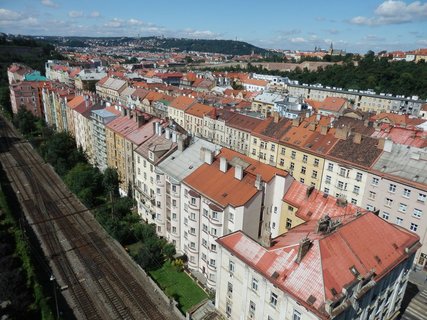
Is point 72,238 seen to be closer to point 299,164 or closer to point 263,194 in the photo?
point 263,194

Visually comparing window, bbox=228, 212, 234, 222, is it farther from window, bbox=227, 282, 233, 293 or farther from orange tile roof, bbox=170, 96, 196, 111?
orange tile roof, bbox=170, 96, 196, 111

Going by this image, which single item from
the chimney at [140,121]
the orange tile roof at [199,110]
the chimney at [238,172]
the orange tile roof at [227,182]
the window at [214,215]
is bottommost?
the window at [214,215]

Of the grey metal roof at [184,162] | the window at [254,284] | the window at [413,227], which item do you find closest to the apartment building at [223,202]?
the grey metal roof at [184,162]

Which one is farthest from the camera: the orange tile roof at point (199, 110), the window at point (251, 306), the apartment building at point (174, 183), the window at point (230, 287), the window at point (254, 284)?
the orange tile roof at point (199, 110)

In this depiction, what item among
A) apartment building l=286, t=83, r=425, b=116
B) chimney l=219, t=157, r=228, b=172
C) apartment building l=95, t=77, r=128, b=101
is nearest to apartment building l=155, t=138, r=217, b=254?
chimney l=219, t=157, r=228, b=172

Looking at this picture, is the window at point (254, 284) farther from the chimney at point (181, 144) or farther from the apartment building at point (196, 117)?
the apartment building at point (196, 117)

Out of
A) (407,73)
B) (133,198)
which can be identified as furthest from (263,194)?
(407,73)

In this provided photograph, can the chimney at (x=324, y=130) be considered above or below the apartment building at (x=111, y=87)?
above
